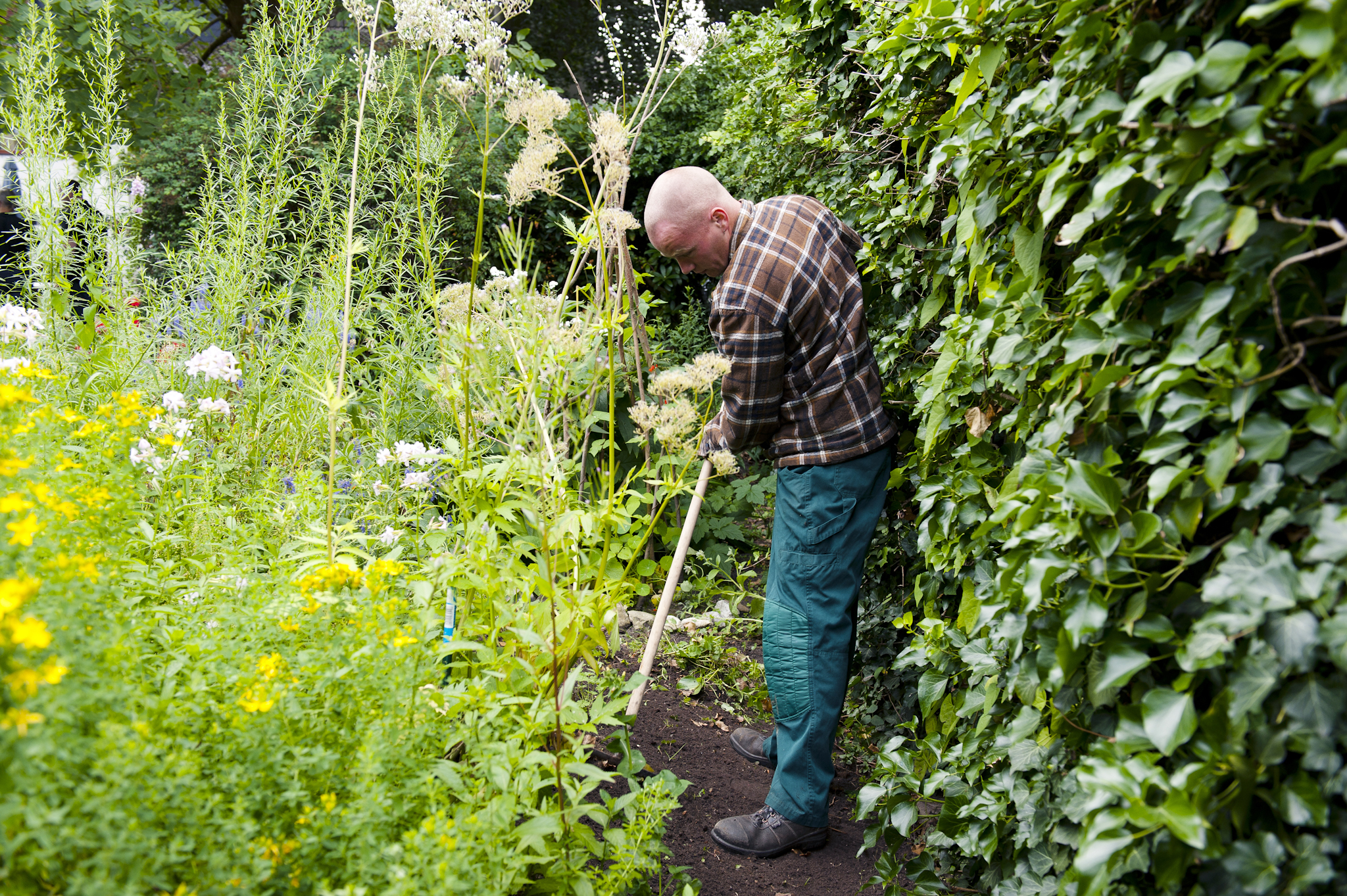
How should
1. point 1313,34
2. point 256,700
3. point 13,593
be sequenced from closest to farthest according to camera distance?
1. point 1313,34
2. point 13,593
3. point 256,700

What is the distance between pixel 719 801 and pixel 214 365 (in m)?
2.37

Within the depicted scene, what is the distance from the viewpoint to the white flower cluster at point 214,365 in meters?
2.51

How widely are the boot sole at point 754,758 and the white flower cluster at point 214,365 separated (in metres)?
2.41

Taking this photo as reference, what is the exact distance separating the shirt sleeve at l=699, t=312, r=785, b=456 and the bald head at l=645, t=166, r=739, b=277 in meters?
0.31

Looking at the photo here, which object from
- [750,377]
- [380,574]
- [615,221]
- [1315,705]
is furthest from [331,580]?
[1315,705]

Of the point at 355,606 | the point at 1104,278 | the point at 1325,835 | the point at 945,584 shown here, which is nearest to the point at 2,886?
the point at 355,606

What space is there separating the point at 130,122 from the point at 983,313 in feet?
26.8

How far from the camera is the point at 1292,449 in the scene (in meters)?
1.05

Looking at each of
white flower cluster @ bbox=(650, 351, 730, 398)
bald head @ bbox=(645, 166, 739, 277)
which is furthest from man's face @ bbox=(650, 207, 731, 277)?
white flower cluster @ bbox=(650, 351, 730, 398)

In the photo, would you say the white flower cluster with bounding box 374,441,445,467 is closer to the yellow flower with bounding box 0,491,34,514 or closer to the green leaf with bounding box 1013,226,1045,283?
the yellow flower with bounding box 0,491,34,514

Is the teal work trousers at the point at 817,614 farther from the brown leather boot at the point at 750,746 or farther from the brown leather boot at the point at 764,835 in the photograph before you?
the brown leather boot at the point at 750,746

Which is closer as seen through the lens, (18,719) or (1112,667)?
(18,719)

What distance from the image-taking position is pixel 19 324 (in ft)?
7.73

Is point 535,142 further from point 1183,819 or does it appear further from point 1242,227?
point 1183,819
